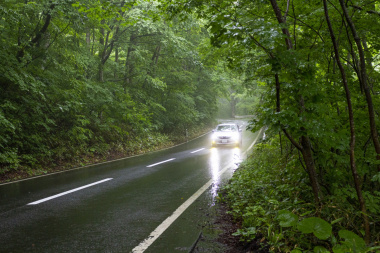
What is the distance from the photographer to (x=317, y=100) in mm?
3621

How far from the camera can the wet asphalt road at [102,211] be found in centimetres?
385

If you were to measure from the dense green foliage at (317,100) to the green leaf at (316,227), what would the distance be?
0.23m

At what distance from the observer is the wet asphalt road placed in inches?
152

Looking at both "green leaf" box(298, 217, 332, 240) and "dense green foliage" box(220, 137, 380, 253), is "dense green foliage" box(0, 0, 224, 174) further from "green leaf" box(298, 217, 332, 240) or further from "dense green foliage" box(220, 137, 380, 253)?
"green leaf" box(298, 217, 332, 240)

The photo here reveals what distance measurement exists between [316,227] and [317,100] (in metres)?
1.61

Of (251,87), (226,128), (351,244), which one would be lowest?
(351,244)

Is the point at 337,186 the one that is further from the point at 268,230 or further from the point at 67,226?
the point at 67,226

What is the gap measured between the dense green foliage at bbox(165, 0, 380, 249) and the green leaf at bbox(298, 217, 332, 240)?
0.77ft

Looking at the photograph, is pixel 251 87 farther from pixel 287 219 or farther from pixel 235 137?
pixel 287 219

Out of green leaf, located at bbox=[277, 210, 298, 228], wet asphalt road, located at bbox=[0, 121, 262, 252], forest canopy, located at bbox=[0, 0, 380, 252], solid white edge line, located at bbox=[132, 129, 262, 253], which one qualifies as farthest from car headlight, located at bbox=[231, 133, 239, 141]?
green leaf, located at bbox=[277, 210, 298, 228]

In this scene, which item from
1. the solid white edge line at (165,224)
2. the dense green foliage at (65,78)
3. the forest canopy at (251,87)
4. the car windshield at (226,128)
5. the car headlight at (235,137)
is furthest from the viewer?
the car windshield at (226,128)

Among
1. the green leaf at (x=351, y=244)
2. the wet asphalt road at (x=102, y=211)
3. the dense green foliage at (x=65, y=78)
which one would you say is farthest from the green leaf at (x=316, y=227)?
the dense green foliage at (x=65, y=78)

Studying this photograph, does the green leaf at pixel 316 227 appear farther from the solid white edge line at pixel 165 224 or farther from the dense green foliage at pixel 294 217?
the solid white edge line at pixel 165 224

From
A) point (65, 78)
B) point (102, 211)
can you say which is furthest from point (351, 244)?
point (65, 78)
